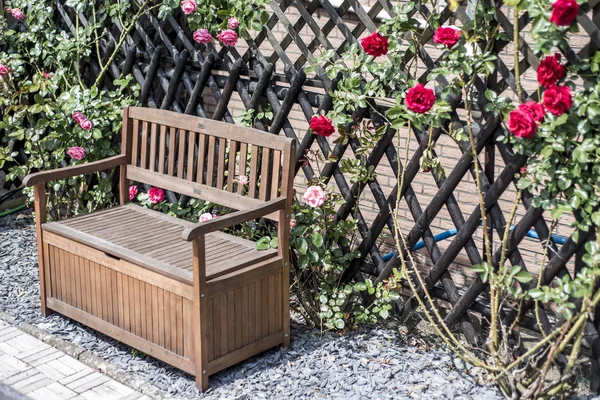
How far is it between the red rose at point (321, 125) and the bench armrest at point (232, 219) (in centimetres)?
32

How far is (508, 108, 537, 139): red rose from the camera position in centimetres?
306

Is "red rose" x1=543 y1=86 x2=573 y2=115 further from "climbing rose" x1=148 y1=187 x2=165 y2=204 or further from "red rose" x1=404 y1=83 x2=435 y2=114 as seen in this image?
"climbing rose" x1=148 y1=187 x2=165 y2=204

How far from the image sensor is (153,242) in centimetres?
376

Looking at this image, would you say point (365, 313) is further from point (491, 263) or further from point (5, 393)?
point (5, 393)

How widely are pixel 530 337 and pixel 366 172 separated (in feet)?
3.37

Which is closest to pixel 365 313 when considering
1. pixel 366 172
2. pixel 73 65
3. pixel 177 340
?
pixel 366 172

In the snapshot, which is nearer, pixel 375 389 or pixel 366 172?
pixel 375 389

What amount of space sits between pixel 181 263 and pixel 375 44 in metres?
1.15

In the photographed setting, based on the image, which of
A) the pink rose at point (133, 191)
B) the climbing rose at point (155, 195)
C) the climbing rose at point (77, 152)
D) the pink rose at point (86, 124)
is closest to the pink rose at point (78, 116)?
the pink rose at point (86, 124)

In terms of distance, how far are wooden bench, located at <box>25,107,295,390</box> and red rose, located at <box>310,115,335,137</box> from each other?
0.17 meters

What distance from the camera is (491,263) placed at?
340cm

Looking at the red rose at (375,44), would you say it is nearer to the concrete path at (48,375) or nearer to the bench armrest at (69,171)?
the bench armrest at (69,171)

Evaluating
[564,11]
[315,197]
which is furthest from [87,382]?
[564,11]

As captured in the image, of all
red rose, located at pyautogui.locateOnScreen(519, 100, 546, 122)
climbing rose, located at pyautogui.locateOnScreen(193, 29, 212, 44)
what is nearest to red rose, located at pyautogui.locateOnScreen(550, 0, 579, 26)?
red rose, located at pyautogui.locateOnScreen(519, 100, 546, 122)
